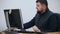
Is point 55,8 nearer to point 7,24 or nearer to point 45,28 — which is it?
point 45,28

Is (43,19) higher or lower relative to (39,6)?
lower

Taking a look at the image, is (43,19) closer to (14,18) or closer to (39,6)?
(39,6)

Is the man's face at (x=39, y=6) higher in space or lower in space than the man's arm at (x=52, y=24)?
higher

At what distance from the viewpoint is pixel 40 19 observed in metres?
1.63

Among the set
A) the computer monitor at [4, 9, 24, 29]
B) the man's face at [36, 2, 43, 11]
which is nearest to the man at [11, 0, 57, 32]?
the man's face at [36, 2, 43, 11]

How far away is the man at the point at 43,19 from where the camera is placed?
1.56 m

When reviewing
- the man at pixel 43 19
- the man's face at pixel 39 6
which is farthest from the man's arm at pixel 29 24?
the man's face at pixel 39 6

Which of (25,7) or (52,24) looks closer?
(52,24)

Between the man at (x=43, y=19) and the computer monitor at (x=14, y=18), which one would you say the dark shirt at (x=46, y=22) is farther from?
the computer monitor at (x=14, y=18)

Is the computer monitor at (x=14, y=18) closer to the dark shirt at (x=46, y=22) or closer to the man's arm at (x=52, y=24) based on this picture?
the dark shirt at (x=46, y=22)

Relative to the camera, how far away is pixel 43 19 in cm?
162

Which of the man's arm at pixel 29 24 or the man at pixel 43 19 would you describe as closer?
the man at pixel 43 19

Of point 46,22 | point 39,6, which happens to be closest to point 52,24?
point 46,22

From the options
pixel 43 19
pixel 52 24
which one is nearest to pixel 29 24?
pixel 43 19
